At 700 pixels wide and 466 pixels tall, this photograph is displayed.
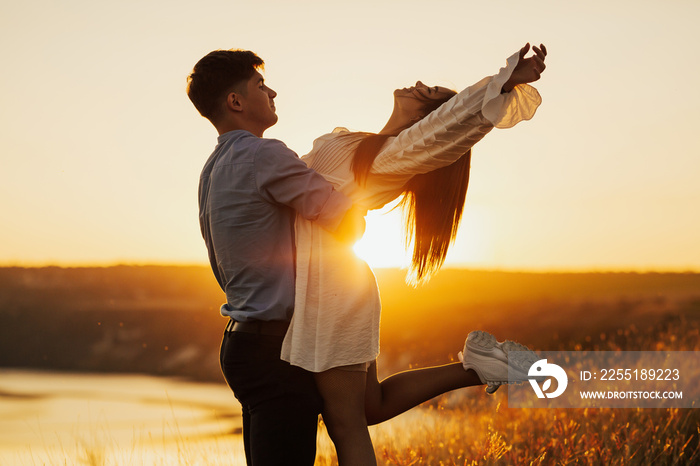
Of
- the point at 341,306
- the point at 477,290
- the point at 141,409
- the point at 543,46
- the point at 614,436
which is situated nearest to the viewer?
the point at 543,46

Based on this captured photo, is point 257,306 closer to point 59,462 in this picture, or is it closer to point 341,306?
point 341,306

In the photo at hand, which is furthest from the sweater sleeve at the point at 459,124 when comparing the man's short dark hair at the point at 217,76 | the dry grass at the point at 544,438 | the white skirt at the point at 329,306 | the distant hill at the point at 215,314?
the distant hill at the point at 215,314

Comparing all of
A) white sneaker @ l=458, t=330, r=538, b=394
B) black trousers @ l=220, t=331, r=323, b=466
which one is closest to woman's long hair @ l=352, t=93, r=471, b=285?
white sneaker @ l=458, t=330, r=538, b=394

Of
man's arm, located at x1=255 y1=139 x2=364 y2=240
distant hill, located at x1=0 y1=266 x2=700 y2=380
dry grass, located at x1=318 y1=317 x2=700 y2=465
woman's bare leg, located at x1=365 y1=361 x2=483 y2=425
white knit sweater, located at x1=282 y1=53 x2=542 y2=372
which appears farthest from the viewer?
distant hill, located at x1=0 y1=266 x2=700 y2=380

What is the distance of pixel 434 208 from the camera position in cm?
340

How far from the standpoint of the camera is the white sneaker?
3.36 meters

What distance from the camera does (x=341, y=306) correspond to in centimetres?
304

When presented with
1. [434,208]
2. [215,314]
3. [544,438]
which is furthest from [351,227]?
[215,314]

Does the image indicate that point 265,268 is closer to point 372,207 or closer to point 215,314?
point 372,207

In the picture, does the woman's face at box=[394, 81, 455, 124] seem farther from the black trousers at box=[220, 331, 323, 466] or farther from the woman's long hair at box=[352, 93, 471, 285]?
the black trousers at box=[220, 331, 323, 466]

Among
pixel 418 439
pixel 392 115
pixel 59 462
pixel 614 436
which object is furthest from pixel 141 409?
pixel 392 115

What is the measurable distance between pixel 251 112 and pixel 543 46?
1.19 metres

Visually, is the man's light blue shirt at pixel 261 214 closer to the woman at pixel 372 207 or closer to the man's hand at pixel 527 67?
the woman at pixel 372 207

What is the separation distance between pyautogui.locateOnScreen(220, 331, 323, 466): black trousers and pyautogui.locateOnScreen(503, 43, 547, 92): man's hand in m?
1.35
